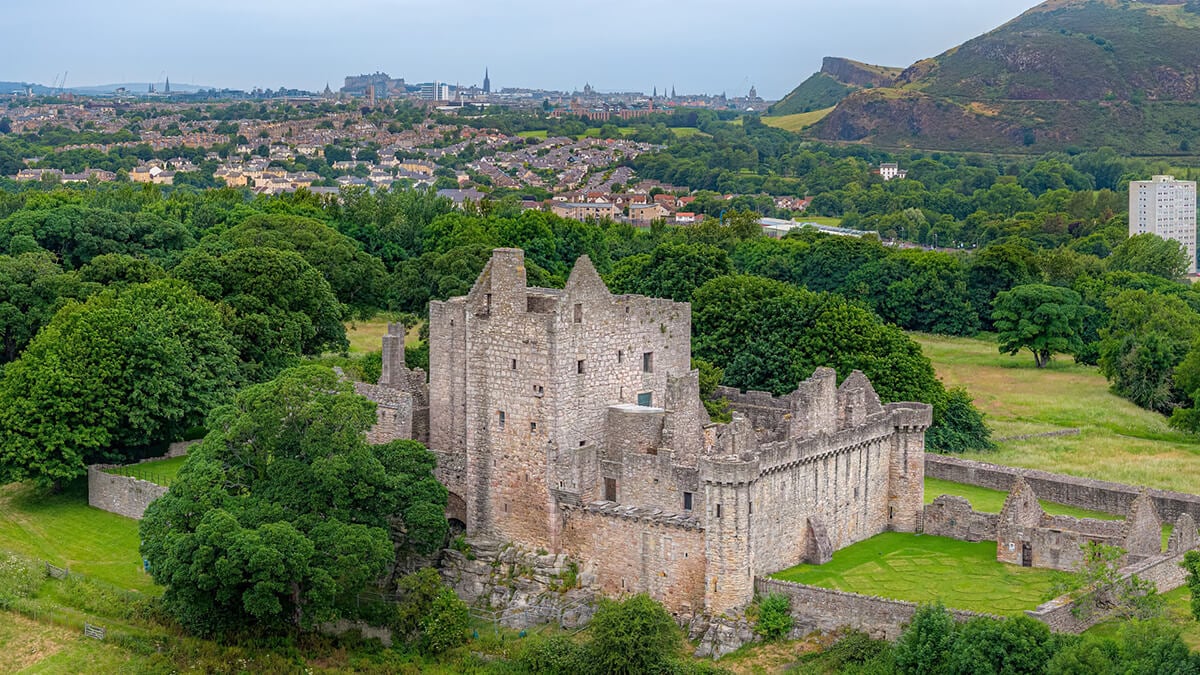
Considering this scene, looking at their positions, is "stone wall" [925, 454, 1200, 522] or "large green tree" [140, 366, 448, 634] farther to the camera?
"stone wall" [925, 454, 1200, 522]

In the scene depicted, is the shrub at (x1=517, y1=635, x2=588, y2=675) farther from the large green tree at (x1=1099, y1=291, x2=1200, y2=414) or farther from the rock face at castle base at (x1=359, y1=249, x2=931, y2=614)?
the large green tree at (x1=1099, y1=291, x2=1200, y2=414)

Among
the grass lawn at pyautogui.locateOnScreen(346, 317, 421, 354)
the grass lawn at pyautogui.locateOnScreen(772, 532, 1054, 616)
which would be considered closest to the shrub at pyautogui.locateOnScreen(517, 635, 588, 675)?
the grass lawn at pyautogui.locateOnScreen(772, 532, 1054, 616)

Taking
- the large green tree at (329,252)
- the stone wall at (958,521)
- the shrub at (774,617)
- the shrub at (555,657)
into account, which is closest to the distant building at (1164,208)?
the large green tree at (329,252)

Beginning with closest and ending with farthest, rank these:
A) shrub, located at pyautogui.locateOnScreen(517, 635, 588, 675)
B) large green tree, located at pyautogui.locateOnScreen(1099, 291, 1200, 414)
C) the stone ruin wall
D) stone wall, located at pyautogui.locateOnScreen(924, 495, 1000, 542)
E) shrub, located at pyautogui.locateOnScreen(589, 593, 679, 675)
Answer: shrub, located at pyautogui.locateOnScreen(589, 593, 679, 675)
shrub, located at pyautogui.locateOnScreen(517, 635, 588, 675)
the stone ruin wall
stone wall, located at pyautogui.locateOnScreen(924, 495, 1000, 542)
large green tree, located at pyautogui.locateOnScreen(1099, 291, 1200, 414)

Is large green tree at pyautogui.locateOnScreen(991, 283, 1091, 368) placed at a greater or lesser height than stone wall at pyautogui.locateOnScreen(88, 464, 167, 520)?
greater

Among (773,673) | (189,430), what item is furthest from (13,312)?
(773,673)

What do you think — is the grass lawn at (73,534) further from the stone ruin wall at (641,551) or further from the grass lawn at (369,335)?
the grass lawn at (369,335)
